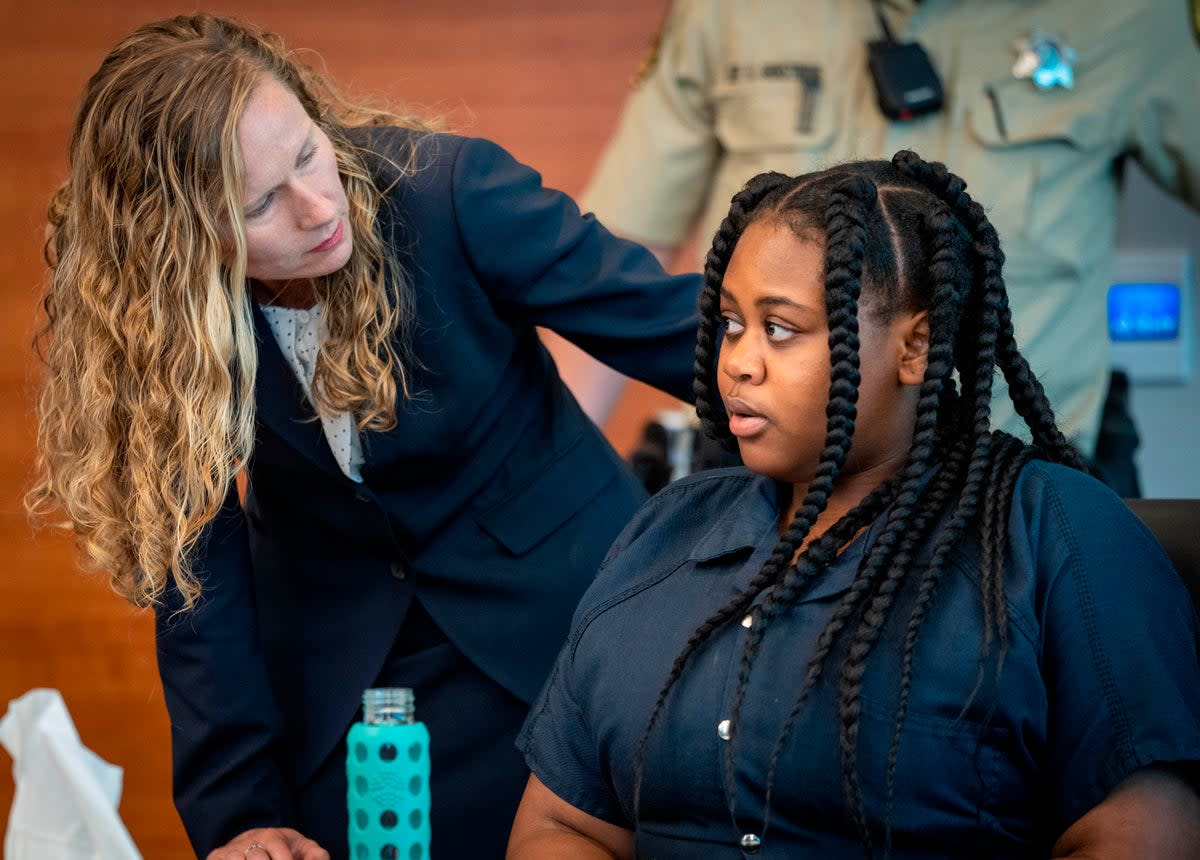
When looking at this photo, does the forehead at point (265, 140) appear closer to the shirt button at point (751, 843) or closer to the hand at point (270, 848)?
the hand at point (270, 848)

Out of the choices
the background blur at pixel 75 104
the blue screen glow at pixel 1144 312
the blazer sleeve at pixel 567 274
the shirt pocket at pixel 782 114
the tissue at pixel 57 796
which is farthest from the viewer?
the background blur at pixel 75 104

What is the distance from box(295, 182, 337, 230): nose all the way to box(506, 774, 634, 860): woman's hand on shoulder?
0.60 meters

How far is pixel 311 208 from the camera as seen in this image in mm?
1549

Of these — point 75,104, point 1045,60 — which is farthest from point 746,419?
point 75,104

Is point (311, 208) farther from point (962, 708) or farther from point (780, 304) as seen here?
point (962, 708)

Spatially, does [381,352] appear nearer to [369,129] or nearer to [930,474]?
[369,129]

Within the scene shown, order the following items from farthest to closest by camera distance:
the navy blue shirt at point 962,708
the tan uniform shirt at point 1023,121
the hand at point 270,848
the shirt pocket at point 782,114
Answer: the shirt pocket at point 782,114, the tan uniform shirt at point 1023,121, the hand at point 270,848, the navy blue shirt at point 962,708

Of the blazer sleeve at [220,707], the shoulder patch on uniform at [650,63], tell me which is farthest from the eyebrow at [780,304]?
the shoulder patch on uniform at [650,63]

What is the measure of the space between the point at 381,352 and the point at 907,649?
2.47ft

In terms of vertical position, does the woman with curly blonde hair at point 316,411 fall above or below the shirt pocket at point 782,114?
below

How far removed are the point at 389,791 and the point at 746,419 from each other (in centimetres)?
43

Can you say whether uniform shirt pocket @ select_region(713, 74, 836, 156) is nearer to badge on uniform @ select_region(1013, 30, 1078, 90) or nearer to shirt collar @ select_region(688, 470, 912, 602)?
badge on uniform @ select_region(1013, 30, 1078, 90)

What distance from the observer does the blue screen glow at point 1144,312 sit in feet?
9.78

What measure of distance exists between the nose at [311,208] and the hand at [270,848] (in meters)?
0.62
